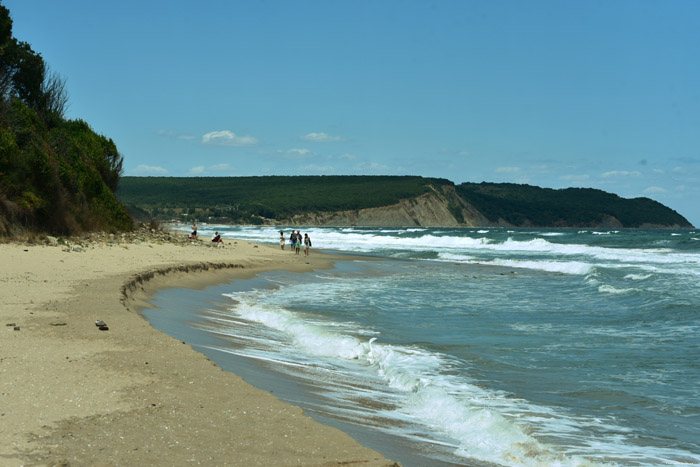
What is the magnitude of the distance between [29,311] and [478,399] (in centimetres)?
637

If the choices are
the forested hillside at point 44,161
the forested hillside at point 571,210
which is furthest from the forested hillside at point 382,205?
the forested hillside at point 44,161

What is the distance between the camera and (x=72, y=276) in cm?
1438

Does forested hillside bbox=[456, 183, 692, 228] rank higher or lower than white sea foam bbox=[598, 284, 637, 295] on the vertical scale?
higher

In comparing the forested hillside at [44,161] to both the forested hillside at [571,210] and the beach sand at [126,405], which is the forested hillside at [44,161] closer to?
the beach sand at [126,405]

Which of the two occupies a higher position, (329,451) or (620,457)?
(329,451)

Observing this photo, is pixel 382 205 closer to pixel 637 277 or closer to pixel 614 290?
pixel 637 277

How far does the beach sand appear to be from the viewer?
4.18 m

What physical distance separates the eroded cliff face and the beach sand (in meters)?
146

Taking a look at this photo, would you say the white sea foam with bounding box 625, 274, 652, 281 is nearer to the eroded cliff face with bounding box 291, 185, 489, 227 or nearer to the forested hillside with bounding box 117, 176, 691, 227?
the forested hillside with bounding box 117, 176, 691, 227

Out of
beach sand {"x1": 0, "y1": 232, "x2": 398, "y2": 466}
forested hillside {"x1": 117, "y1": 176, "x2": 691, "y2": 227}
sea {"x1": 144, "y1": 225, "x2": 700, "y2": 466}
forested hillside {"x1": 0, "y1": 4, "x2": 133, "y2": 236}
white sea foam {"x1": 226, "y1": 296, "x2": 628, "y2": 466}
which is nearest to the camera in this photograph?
beach sand {"x1": 0, "y1": 232, "x2": 398, "y2": 466}

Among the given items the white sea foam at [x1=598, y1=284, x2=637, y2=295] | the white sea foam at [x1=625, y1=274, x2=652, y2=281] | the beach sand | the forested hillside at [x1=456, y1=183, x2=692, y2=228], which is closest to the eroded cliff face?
the forested hillside at [x1=456, y1=183, x2=692, y2=228]

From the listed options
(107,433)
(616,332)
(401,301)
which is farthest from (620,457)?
(401,301)

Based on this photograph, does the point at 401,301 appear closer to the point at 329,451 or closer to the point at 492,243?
the point at 329,451

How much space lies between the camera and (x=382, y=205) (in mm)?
164875
